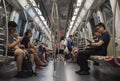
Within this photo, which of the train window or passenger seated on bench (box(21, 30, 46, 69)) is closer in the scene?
passenger seated on bench (box(21, 30, 46, 69))

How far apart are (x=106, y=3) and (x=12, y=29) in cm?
363

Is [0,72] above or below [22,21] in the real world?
below

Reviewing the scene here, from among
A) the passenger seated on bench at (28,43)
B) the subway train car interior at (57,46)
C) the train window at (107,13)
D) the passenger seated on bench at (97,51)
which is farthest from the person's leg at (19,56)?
the train window at (107,13)

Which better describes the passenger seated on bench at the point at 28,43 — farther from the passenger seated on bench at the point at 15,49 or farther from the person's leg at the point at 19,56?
the person's leg at the point at 19,56

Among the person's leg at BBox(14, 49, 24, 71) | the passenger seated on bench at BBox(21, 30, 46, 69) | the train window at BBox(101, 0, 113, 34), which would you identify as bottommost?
the person's leg at BBox(14, 49, 24, 71)

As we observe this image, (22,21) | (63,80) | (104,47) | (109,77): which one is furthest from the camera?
(22,21)

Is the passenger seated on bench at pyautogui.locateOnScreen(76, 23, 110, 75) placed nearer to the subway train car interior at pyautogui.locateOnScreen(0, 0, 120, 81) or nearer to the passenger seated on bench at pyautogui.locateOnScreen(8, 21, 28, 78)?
the subway train car interior at pyautogui.locateOnScreen(0, 0, 120, 81)

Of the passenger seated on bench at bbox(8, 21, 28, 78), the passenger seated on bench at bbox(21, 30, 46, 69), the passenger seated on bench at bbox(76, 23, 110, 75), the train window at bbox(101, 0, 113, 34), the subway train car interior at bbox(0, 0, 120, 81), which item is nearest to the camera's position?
the subway train car interior at bbox(0, 0, 120, 81)

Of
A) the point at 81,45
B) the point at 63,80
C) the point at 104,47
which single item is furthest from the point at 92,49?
the point at 81,45

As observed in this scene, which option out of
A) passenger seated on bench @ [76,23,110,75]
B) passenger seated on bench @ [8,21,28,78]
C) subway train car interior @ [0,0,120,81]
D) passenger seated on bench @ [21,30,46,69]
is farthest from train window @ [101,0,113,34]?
passenger seated on bench @ [8,21,28,78]

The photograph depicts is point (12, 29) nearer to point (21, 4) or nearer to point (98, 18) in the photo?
point (21, 4)

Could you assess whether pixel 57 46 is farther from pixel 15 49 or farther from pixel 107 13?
pixel 15 49

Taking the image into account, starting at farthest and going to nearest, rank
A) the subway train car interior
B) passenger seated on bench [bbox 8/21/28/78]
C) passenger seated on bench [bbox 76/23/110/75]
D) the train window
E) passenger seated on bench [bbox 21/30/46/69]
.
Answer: the train window → passenger seated on bench [bbox 21/30/46/69] → passenger seated on bench [bbox 76/23/110/75] → passenger seated on bench [bbox 8/21/28/78] → the subway train car interior

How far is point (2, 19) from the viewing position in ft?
21.9
